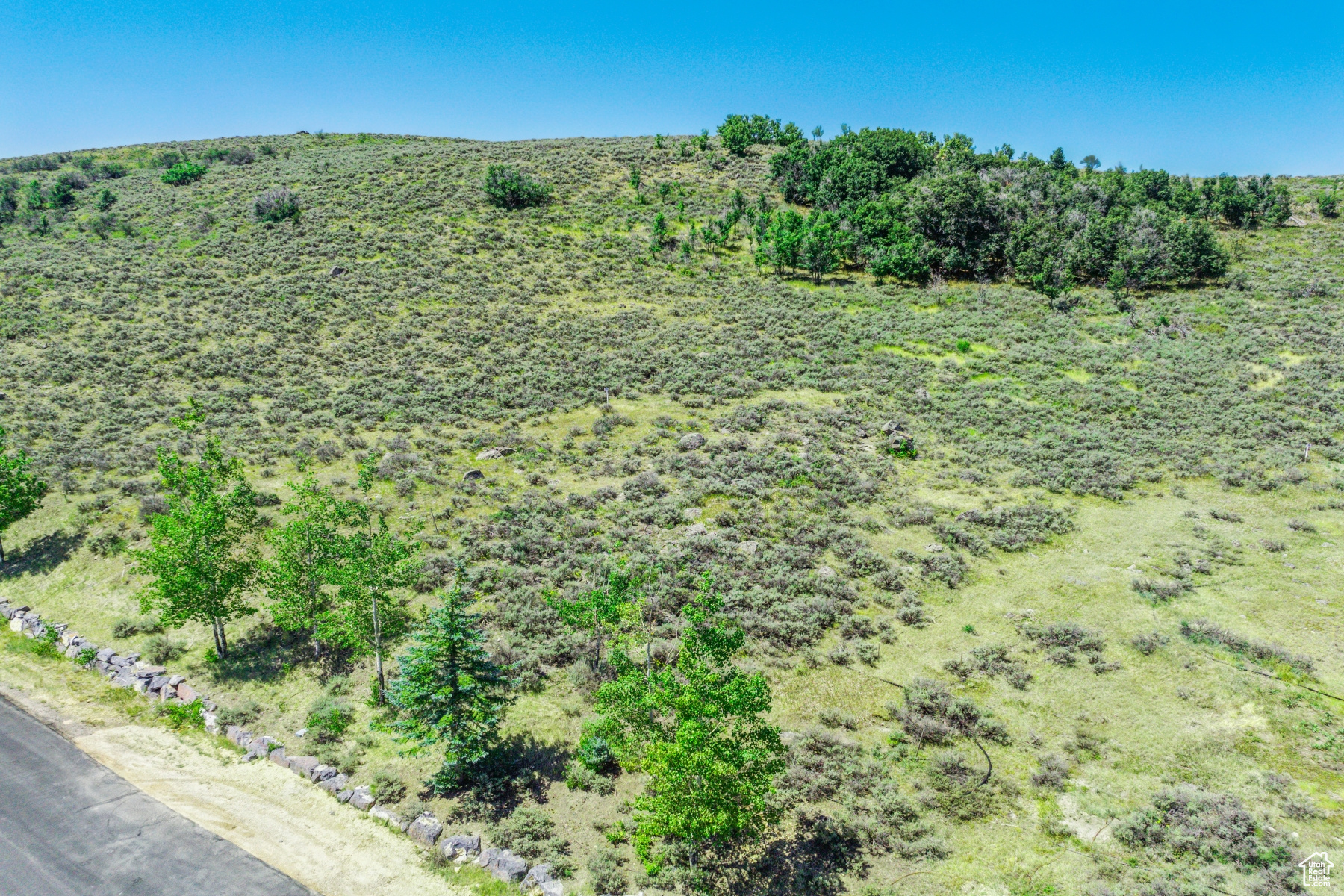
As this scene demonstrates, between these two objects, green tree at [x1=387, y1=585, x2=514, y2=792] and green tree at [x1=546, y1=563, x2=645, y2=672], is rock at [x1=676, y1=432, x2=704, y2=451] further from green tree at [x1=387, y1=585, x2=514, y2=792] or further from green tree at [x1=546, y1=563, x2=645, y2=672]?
green tree at [x1=387, y1=585, x2=514, y2=792]

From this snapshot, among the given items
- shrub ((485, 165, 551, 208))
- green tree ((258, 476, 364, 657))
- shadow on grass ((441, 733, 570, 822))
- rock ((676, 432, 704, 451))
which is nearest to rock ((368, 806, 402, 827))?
shadow on grass ((441, 733, 570, 822))

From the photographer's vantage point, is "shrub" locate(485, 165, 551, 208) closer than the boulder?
No

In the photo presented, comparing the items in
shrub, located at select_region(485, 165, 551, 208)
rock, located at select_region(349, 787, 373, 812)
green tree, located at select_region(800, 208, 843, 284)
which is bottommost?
rock, located at select_region(349, 787, 373, 812)

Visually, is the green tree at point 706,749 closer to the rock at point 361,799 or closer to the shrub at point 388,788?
the shrub at point 388,788

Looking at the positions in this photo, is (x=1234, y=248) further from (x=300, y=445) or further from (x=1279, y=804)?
(x=300, y=445)

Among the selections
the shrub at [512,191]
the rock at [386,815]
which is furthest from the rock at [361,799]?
the shrub at [512,191]

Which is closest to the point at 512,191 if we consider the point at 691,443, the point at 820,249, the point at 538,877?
the point at 820,249

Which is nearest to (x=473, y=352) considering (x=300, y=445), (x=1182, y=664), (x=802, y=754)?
(x=300, y=445)

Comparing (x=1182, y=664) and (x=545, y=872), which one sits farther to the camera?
(x=1182, y=664)
